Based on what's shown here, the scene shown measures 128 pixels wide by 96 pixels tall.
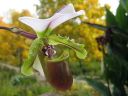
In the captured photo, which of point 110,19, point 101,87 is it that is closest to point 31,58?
point 101,87

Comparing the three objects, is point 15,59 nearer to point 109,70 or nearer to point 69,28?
point 69,28

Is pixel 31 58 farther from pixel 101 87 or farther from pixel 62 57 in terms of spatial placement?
pixel 101 87

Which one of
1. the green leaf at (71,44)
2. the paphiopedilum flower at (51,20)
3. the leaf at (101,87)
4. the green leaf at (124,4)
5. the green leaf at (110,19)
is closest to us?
the paphiopedilum flower at (51,20)

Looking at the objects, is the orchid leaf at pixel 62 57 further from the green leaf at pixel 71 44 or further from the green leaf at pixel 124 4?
the green leaf at pixel 124 4

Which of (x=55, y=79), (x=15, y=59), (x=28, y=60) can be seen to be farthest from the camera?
(x=15, y=59)

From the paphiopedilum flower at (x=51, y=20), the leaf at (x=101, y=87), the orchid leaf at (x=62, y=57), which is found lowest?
the leaf at (x=101, y=87)

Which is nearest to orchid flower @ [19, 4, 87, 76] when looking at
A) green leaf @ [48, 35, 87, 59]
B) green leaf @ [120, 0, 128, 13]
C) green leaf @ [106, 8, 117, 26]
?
green leaf @ [48, 35, 87, 59]

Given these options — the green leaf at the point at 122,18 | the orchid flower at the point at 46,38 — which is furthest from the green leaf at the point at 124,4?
the orchid flower at the point at 46,38

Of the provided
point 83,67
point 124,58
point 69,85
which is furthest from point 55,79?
point 83,67
